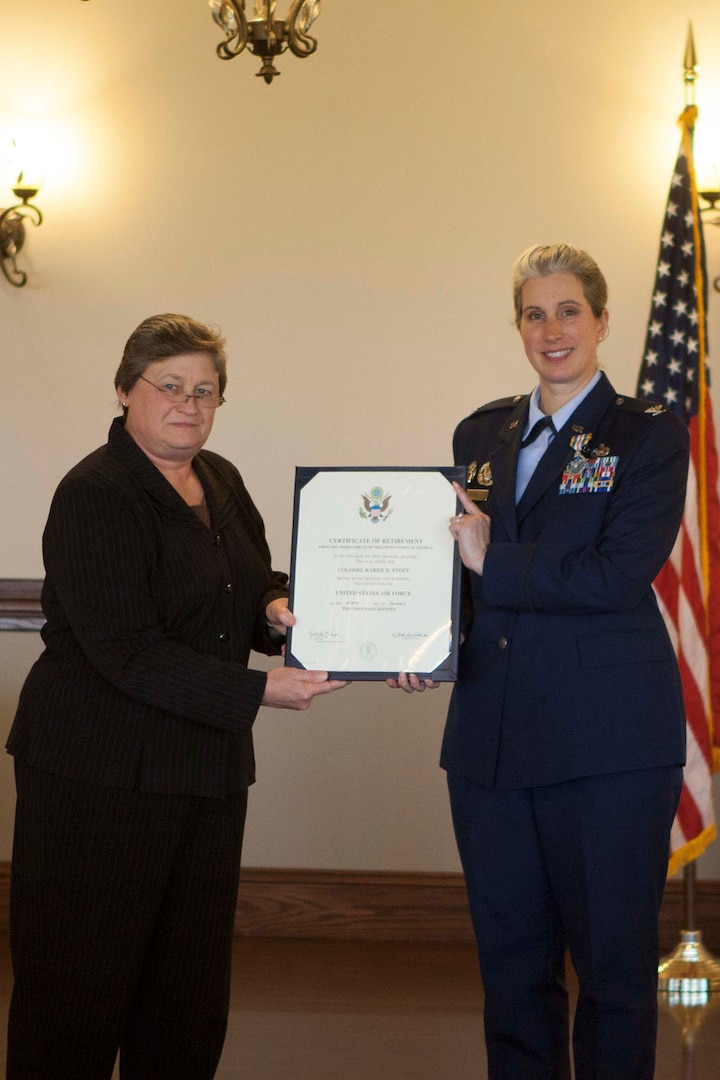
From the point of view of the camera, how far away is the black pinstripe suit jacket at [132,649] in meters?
2.20

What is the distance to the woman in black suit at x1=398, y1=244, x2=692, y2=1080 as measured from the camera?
2174 mm

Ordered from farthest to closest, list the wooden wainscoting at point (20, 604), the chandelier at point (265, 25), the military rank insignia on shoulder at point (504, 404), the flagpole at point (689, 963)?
the wooden wainscoting at point (20, 604)
the flagpole at point (689, 963)
the chandelier at point (265, 25)
the military rank insignia on shoulder at point (504, 404)

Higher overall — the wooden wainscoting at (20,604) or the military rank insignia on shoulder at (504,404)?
the military rank insignia on shoulder at (504,404)

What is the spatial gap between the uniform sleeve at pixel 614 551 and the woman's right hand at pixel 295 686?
1.11 ft

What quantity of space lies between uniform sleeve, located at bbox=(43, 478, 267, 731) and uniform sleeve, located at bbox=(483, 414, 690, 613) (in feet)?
1.73

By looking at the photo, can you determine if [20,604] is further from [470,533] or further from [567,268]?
[567,268]

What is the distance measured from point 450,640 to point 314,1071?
139cm

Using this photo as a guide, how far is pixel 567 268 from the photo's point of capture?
2.31m

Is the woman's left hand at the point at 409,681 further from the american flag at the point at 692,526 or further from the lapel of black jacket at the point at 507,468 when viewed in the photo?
the american flag at the point at 692,526

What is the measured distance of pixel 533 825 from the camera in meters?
2.27

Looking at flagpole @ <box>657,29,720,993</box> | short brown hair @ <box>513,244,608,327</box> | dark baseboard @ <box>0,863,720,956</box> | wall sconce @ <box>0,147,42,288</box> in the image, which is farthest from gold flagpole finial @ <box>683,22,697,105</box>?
dark baseboard @ <box>0,863,720,956</box>

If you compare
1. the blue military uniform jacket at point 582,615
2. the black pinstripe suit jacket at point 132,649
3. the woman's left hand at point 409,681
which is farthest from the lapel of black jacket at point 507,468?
the black pinstripe suit jacket at point 132,649

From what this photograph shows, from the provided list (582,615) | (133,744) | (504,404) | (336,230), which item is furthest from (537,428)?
(336,230)

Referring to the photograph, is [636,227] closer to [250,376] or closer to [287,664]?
[250,376]
